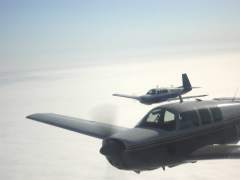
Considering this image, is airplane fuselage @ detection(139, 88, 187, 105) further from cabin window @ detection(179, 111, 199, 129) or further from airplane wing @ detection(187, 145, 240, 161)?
airplane wing @ detection(187, 145, 240, 161)

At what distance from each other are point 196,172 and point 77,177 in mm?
14337

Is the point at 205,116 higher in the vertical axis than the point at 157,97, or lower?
higher

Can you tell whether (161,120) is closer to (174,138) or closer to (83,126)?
(174,138)

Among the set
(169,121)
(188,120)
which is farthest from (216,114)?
(169,121)

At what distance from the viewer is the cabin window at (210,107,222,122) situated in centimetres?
1985

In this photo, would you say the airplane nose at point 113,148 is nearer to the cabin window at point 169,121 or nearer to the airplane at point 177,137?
the airplane at point 177,137

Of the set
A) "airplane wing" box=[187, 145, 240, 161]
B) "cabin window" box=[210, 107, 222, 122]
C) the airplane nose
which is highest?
"cabin window" box=[210, 107, 222, 122]

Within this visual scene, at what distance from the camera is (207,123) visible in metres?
19.4

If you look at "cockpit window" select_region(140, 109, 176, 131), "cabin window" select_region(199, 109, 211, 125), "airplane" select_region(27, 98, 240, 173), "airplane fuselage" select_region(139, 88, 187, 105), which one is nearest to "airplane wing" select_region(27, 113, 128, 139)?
"airplane" select_region(27, 98, 240, 173)

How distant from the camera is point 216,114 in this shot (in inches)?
787

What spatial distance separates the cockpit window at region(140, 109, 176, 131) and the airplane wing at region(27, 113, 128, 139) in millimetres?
3772

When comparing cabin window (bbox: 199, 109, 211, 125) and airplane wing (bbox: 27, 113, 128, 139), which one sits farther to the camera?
airplane wing (bbox: 27, 113, 128, 139)

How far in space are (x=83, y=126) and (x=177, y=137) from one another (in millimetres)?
8524

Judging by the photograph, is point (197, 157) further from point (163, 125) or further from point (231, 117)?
point (231, 117)
